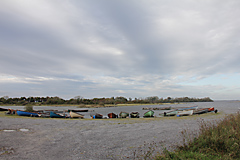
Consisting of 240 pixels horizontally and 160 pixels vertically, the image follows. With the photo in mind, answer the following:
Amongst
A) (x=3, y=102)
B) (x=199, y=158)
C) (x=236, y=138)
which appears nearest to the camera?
(x=199, y=158)

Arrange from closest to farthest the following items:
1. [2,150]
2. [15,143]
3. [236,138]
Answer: [236,138], [2,150], [15,143]

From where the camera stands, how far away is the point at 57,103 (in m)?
158

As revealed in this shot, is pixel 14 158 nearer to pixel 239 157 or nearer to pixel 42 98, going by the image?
pixel 239 157

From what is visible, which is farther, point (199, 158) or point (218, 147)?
point (218, 147)

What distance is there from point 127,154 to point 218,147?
3.71 metres

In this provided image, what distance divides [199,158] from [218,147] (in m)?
1.56

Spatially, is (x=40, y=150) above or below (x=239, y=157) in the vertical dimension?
below

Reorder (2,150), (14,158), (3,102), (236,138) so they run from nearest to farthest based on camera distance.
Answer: (14,158) < (236,138) < (2,150) < (3,102)

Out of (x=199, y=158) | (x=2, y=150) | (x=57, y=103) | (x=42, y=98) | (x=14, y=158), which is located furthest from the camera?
(x=42, y=98)

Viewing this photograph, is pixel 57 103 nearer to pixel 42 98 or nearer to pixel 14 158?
pixel 42 98

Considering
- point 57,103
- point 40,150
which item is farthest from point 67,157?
point 57,103

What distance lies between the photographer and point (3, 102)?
482ft

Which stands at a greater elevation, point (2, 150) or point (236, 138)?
point (236, 138)

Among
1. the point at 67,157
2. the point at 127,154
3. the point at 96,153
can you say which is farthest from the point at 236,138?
the point at 67,157
